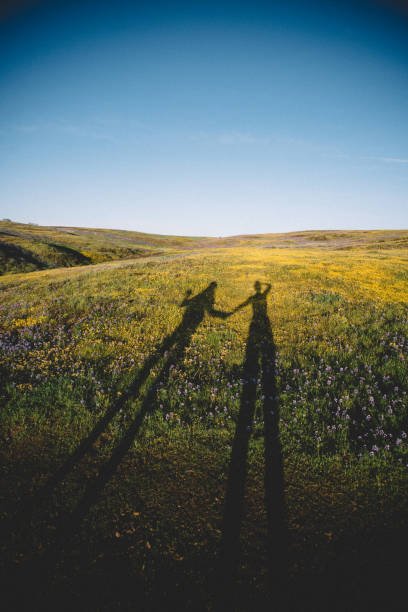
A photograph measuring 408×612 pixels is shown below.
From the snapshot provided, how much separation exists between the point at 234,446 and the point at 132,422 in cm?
249

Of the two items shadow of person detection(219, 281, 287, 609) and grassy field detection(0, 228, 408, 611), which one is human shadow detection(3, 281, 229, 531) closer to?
grassy field detection(0, 228, 408, 611)

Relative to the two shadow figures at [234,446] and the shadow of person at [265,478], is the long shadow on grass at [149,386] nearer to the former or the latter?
the two shadow figures at [234,446]

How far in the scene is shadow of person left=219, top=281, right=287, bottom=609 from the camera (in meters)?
3.91

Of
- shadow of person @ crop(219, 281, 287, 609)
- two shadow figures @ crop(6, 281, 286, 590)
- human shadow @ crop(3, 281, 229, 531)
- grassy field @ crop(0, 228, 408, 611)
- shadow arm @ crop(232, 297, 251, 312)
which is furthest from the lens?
shadow arm @ crop(232, 297, 251, 312)

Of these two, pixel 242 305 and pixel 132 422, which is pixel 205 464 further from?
pixel 242 305

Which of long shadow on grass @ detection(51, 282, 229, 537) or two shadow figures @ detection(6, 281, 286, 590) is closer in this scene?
two shadow figures @ detection(6, 281, 286, 590)

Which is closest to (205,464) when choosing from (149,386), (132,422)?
(132,422)

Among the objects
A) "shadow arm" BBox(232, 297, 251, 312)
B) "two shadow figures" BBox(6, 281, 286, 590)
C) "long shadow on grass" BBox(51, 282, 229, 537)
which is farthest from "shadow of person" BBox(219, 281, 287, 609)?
"shadow arm" BBox(232, 297, 251, 312)

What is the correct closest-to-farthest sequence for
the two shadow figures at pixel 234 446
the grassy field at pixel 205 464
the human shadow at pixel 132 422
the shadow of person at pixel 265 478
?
the grassy field at pixel 205 464 → the shadow of person at pixel 265 478 → the two shadow figures at pixel 234 446 → the human shadow at pixel 132 422

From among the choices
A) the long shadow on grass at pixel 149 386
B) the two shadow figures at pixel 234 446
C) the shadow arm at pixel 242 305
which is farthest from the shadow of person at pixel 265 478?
the shadow arm at pixel 242 305

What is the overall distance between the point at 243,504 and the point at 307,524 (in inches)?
41.2

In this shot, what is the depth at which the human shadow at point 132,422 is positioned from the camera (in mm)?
4816

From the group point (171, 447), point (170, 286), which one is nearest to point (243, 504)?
point (171, 447)

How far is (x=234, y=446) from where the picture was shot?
606 cm
